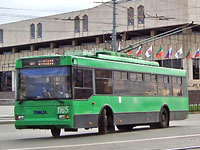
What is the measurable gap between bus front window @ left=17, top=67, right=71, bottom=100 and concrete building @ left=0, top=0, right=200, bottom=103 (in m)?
36.1

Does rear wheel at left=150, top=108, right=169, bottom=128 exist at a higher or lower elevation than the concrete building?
lower

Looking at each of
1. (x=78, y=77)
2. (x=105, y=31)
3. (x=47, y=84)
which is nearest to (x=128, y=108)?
(x=78, y=77)

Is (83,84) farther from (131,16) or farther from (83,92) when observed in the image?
(131,16)

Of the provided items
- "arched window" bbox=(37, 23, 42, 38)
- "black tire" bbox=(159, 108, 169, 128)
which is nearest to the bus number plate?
"black tire" bbox=(159, 108, 169, 128)

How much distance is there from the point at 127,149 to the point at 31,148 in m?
2.56

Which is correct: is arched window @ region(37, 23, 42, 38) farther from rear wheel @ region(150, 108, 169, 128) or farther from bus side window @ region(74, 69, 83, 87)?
bus side window @ region(74, 69, 83, 87)

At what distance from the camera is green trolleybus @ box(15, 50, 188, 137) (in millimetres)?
16406

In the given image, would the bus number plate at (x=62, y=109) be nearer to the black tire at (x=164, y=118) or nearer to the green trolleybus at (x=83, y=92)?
the green trolleybus at (x=83, y=92)

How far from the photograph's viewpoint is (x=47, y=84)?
1647cm

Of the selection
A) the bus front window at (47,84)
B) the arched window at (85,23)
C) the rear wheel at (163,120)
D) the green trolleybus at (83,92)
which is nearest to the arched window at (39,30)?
the arched window at (85,23)

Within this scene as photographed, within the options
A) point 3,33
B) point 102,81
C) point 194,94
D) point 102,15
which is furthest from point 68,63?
point 3,33

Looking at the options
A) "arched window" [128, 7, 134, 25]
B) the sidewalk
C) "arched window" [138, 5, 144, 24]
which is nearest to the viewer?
the sidewalk

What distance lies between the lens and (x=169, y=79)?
2302 cm

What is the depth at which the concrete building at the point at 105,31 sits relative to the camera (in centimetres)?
6444
